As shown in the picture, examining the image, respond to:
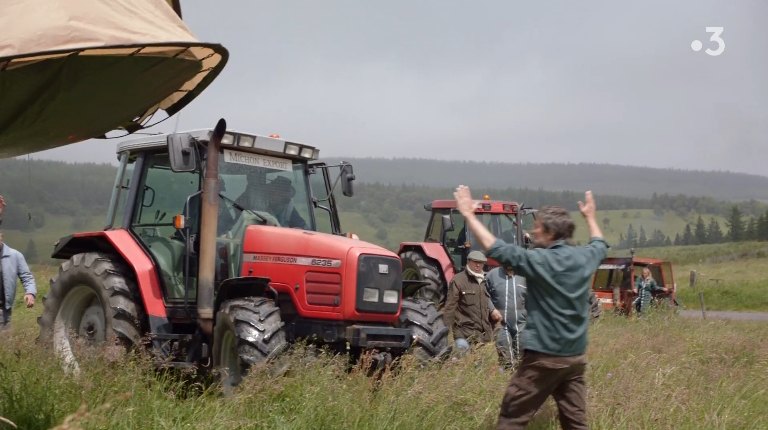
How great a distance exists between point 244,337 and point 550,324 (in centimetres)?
240

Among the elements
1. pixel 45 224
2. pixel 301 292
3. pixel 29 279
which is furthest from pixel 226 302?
pixel 45 224

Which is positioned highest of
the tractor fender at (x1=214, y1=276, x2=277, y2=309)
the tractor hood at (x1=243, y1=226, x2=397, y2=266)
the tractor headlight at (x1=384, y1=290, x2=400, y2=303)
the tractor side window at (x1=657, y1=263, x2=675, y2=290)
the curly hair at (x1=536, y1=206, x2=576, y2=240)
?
the curly hair at (x1=536, y1=206, x2=576, y2=240)

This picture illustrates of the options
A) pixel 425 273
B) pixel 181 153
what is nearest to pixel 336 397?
pixel 181 153

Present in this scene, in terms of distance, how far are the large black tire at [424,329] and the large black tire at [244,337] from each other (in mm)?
1202

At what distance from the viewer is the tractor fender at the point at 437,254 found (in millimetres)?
14547

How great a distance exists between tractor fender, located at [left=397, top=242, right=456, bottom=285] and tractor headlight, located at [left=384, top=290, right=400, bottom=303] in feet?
24.2

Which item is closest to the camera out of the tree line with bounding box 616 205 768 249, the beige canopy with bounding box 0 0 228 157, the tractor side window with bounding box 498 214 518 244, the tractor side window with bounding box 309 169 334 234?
the beige canopy with bounding box 0 0 228 157

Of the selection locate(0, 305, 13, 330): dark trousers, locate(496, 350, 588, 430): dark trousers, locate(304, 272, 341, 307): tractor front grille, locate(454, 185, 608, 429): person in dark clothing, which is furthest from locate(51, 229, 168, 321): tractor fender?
locate(496, 350, 588, 430): dark trousers

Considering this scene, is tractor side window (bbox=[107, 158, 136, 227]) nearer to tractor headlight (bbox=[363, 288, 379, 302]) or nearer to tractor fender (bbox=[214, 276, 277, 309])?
tractor fender (bbox=[214, 276, 277, 309])

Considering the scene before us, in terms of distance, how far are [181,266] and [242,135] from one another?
1.22 meters

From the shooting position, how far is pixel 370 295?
6.84 metres

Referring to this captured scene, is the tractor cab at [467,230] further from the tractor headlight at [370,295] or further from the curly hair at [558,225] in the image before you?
the curly hair at [558,225]

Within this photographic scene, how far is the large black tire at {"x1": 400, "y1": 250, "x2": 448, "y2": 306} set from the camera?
1418 centimetres

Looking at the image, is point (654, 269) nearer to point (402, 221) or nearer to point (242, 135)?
point (242, 135)
